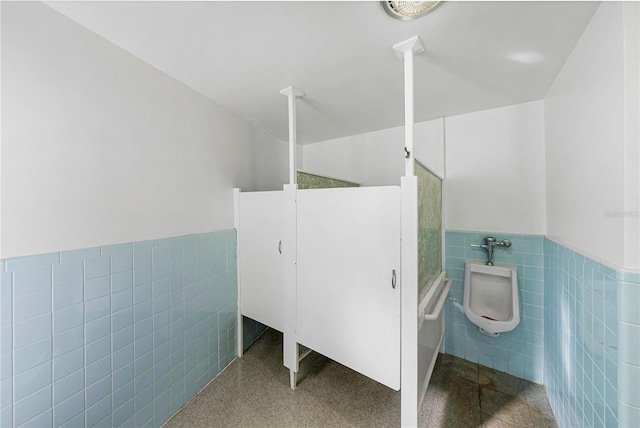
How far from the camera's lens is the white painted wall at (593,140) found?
0.85 metres

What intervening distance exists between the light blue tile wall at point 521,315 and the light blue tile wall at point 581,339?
0.42 feet

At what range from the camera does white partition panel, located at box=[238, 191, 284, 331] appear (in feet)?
6.07

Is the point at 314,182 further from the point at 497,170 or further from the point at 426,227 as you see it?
the point at 497,170

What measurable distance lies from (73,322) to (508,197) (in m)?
2.95

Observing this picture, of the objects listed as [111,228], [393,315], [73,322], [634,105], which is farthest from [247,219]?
[634,105]

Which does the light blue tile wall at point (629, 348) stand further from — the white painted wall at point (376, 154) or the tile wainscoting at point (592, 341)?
the white painted wall at point (376, 154)

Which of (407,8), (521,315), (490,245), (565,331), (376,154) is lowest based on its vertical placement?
(521,315)

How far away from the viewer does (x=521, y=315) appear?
1.89 meters

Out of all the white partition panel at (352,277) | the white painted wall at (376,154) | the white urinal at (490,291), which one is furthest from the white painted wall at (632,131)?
the white painted wall at (376,154)

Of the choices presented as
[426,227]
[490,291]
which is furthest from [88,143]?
[490,291]

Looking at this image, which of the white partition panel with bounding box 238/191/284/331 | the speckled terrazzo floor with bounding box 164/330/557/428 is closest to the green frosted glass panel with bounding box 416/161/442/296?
the speckled terrazzo floor with bounding box 164/330/557/428

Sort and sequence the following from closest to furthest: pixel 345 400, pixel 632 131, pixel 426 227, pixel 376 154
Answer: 1. pixel 632 131
2. pixel 426 227
3. pixel 345 400
4. pixel 376 154

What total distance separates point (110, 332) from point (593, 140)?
252cm

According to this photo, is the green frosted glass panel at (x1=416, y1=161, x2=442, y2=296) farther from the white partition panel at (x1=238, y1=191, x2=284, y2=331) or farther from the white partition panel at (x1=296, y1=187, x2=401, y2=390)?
the white partition panel at (x1=238, y1=191, x2=284, y2=331)
